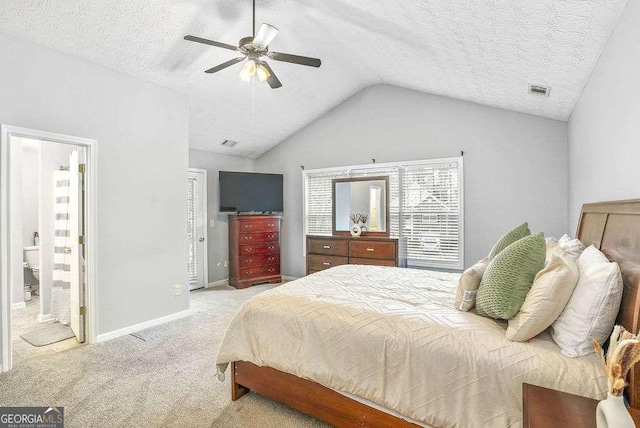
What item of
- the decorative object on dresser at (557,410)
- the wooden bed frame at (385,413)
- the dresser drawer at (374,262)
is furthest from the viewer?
the dresser drawer at (374,262)

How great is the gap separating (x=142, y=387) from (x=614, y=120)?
145 inches

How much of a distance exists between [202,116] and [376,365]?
14.1 feet

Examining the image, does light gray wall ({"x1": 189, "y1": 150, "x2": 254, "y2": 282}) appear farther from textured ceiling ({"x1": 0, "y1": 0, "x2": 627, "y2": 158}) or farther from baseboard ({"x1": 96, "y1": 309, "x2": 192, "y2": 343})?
baseboard ({"x1": 96, "y1": 309, "x2": 192, "y2": 343})

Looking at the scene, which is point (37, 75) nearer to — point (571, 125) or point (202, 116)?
point (202, 116)

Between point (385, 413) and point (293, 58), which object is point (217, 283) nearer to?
point (293, 58)

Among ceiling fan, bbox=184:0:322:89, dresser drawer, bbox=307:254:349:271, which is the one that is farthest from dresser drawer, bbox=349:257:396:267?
ceiling fan, bbox=184:0:322:89

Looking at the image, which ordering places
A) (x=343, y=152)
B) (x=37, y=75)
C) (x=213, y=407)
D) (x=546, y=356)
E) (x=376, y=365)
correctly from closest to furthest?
(x=546, y=356)
(x=376, y=365)
(x=213, y=407)
(x=37, y=75)
(x=343, y=152)

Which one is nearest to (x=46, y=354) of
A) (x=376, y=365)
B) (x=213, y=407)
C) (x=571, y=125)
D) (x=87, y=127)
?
(x=213, y=407)

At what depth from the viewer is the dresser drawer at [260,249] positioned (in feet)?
18.6

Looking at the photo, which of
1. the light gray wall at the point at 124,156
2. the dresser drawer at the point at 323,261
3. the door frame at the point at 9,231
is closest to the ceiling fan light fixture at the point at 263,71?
the light gray wall at the point at 124,156

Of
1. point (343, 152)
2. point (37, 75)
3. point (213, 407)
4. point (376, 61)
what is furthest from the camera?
point (343, 152)

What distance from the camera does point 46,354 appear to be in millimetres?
3029

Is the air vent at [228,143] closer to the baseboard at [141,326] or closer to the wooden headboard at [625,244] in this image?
the baseboard at [141,326]

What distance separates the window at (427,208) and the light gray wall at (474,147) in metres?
0.12
